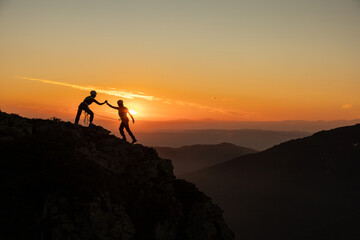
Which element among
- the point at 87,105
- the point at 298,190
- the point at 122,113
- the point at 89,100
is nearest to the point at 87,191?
the point at 122,113

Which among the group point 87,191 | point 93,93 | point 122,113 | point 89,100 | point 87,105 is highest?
point 93,93

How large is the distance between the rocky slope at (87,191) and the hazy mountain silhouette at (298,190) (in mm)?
59064

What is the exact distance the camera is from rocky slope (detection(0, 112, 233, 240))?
55.7 feet

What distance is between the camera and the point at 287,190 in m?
93.2

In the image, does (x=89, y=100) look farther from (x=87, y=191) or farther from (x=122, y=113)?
(x=87, y=191)

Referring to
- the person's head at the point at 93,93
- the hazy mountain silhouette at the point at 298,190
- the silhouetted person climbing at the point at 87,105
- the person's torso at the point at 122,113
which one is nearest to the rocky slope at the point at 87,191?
the silhouetted person climbing at the point at 87,105

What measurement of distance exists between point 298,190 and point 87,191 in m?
81.3

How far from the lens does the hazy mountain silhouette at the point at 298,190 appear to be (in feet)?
254

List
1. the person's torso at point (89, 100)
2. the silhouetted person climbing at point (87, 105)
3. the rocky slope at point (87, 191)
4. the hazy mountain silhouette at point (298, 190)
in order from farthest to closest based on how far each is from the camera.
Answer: the hazy mountain silhouette at point (298, 190)
the person's torso at point (89, 100)
the silhouetted person climbing at point (87, 105)
the rocky slope at point (87, 191)

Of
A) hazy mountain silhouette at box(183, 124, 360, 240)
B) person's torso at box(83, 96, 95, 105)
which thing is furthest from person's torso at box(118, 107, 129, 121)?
hazy mountain silhouette at box(183, 124, 360, 240)

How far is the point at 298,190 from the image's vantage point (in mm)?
91312

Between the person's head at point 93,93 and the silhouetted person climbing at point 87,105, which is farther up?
the person's head at point 93,93

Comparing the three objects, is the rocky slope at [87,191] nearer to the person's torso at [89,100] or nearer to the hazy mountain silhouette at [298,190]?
the person's torso at [89,100]

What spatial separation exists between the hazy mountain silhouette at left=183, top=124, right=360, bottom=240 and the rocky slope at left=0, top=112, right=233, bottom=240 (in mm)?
59064
